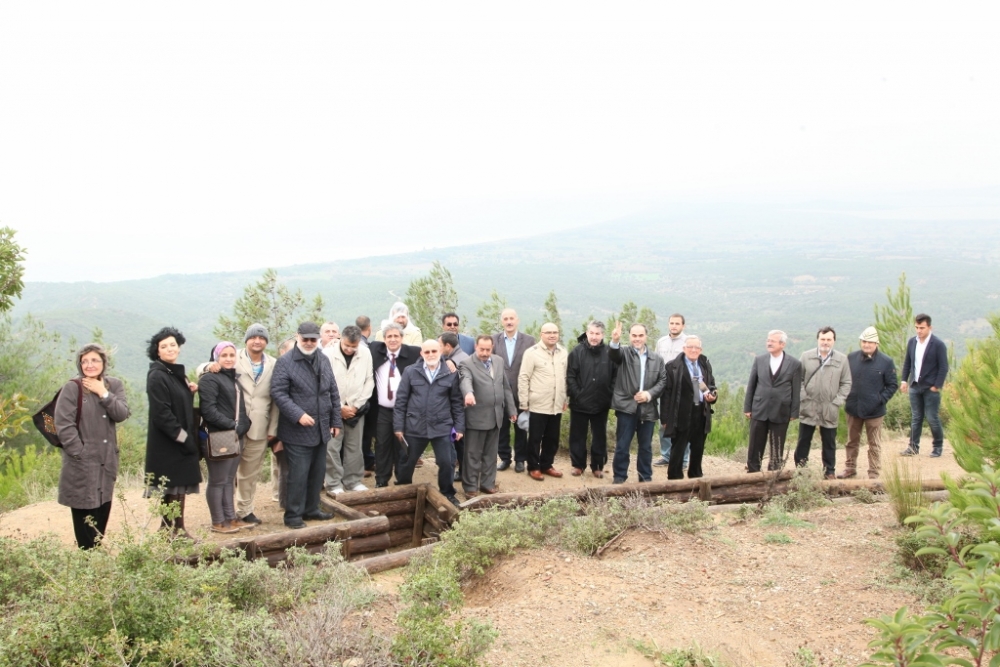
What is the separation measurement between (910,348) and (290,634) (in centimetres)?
908

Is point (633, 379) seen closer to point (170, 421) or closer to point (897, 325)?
point (170, 421)

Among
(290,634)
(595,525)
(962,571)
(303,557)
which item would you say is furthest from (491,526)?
(962,571)

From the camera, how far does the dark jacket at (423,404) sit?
7.63 meters

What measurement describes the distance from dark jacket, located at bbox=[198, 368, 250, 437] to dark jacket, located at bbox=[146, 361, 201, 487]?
111 mm

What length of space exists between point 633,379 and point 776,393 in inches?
61.3

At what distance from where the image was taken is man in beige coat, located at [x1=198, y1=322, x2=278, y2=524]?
6785mm

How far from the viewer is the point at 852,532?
20.3 feet

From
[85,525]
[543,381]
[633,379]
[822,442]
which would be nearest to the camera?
[85,525]

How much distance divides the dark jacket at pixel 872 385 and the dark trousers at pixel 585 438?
280cm

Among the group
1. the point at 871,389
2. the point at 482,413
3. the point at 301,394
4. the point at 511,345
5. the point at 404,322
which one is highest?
the point at 404,322

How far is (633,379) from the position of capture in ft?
28.0

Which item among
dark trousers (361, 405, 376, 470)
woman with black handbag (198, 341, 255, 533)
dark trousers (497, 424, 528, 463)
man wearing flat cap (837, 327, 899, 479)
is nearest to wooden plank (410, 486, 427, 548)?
dark trousers (361, 405, 376, 470)

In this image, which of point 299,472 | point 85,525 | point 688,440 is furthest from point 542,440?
point 85,525

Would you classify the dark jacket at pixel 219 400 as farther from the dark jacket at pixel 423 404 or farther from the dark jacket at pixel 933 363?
the dark jacket at pixel 933 363
